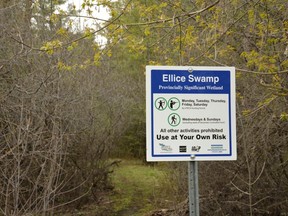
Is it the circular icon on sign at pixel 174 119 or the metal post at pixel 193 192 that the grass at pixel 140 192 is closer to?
the metal post at pixel 193 192

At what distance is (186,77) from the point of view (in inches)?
115

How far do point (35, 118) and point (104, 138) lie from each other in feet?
12.7

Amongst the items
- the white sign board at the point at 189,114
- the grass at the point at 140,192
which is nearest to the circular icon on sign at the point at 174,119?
the white sign board at the point at 189,114

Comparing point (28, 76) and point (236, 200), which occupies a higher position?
point (28, 76)

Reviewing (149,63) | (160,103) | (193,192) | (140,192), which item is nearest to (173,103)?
(160,103)

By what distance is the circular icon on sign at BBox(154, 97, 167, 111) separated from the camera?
2.87 metres

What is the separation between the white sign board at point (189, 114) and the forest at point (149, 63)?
58.3 inches

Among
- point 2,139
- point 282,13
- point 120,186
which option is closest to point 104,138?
point 120,186

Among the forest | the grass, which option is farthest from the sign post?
the grass

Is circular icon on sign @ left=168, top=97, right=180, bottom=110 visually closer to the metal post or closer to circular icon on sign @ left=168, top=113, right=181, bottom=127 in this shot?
circular icon on sign @ left=168, top=113, right=181, bottom=127

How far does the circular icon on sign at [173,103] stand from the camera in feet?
9.44

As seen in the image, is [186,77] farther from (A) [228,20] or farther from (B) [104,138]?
(B) [104,138]

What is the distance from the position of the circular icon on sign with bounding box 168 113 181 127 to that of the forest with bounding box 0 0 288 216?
1659 millimetres

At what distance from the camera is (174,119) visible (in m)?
2.89
